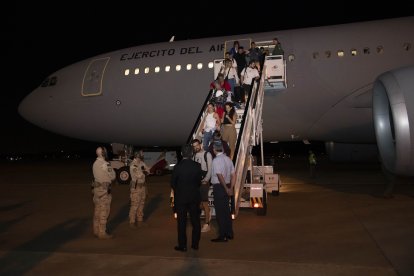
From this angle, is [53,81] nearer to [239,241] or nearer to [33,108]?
[33,108]

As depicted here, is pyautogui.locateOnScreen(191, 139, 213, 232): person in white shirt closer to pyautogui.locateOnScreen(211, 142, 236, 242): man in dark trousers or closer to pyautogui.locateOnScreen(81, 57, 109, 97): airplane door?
pyautogui.locateOnScreen(211, 142, 236, 242): man in dark trousers

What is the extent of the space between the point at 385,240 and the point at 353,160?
32.3 feet

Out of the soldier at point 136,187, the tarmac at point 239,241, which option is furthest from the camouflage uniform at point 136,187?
the tarmac at point 239,241

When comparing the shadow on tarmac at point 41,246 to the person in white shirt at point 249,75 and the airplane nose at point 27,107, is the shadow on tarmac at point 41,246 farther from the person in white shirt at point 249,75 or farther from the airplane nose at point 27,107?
the airplane nose at point 27,107

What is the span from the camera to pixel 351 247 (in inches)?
272

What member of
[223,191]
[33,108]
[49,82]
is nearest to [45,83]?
[49,82]

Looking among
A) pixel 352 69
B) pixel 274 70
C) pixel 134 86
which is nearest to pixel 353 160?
pixel 352 69

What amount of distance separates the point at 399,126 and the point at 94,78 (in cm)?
1189

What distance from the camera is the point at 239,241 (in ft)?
24.8

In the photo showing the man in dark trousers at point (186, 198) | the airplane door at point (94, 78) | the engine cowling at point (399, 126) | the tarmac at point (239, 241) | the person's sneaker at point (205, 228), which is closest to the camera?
the tarmac at point (239, 241)

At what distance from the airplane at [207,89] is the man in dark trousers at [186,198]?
7.66 meters

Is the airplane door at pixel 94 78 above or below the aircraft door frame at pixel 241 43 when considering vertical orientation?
below

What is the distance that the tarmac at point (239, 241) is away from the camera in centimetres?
611

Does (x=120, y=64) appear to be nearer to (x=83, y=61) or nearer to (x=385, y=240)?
(x=83, y=61)
